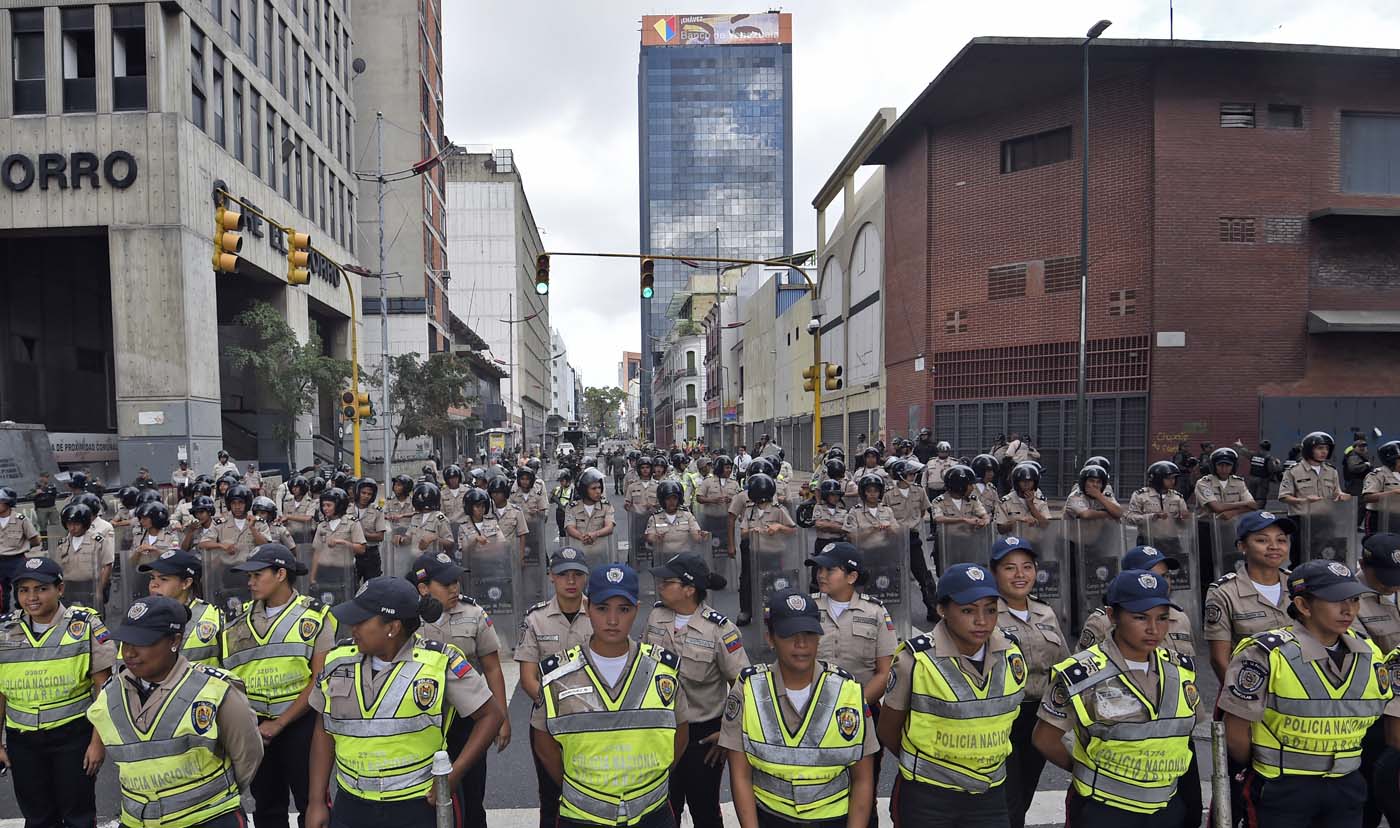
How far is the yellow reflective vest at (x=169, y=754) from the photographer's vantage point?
3.50 m

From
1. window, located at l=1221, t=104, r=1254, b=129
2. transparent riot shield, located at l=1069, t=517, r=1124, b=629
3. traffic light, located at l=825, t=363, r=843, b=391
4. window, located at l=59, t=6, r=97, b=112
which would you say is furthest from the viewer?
window, located at l=59, t=6, r=97, b=112

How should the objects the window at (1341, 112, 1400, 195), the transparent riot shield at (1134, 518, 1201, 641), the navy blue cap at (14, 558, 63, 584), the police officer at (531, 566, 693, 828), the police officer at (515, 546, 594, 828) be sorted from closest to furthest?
the police officer at (531, 566, 693, 828)
the navy blue cap at (14, 558, 63, 584)
the police officer at (515, 546, 594, 828)
the transparent riot shield at (1134, 518, 1201, 641)
the window at (1341, 112, 1400, 195)

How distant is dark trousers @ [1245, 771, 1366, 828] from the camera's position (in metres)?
3.59

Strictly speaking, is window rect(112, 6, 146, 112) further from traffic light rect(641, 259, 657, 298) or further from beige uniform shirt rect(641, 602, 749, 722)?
beige uniform shirt rect(641, 602, 749, 722)

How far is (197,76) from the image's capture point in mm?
26484

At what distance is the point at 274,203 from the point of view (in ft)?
105

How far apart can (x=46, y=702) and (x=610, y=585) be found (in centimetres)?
327

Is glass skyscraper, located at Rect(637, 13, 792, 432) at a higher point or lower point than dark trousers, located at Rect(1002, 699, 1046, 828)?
higher

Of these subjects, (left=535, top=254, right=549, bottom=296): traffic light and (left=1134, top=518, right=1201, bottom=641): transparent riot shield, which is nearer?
(left=1134, top=518, right=1201, bottom=641): transparent riot shield

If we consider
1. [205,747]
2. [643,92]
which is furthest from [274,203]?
[643,92]

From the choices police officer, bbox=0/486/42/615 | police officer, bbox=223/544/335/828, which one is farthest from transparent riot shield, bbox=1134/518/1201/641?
police officer, bbox=0/486/42/615

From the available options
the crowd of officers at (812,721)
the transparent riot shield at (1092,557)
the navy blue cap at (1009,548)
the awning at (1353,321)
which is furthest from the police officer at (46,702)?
the awning at (1353,321)

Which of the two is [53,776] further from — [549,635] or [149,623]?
[549,635]

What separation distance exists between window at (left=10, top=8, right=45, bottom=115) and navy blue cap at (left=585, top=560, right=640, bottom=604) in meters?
30.0
